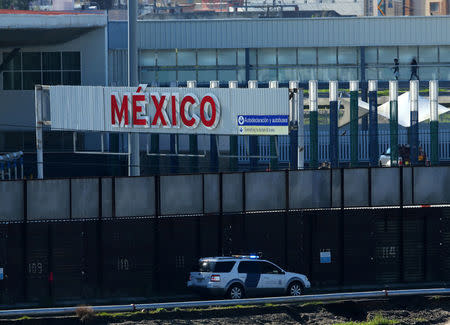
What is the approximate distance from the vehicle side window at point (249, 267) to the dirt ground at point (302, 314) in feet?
4.94

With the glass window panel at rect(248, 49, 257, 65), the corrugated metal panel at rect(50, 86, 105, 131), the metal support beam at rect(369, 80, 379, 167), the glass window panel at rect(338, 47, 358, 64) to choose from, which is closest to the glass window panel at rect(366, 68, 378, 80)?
the glass window panel at rect(338, 47, 358, 64)

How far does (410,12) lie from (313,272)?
320 feet

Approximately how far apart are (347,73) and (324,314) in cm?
3256

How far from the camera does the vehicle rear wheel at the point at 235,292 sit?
23562mm

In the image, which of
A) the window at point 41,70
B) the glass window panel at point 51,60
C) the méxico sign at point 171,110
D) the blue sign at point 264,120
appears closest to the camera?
the blue sign at point 264,120

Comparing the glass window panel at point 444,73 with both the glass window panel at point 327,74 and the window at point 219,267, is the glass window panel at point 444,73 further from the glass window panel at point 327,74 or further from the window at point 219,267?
the window at point 219,267

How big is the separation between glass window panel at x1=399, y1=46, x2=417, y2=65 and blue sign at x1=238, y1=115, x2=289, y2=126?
2259 centimetres

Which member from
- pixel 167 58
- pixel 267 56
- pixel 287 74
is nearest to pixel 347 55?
pixel 287 74

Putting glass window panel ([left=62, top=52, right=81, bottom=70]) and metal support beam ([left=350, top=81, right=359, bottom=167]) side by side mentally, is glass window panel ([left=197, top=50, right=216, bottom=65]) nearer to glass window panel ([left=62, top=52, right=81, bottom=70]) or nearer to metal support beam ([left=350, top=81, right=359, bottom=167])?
glass window panel ([left=62, top=52, right=81, bottom=70])

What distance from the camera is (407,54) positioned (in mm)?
53875

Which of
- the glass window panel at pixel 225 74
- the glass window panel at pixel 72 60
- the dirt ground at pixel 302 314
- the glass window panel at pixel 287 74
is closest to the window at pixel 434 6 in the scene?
the glass window panel at pixel 287 74

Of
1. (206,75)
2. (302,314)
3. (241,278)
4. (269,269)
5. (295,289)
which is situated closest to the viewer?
(302,314)

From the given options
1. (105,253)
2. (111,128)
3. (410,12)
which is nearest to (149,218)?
(105,253)

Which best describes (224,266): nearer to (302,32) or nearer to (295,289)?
(295,289)
